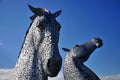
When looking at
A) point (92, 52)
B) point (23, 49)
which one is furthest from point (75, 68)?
point (23, 49)

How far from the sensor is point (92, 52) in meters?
6.86

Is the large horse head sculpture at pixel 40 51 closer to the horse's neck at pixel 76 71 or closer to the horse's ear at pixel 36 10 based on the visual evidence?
the horse's ear at pixel 36 10

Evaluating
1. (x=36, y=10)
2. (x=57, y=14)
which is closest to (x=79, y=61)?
(x=57, y=14)

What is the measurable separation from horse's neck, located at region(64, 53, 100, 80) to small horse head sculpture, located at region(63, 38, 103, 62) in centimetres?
16

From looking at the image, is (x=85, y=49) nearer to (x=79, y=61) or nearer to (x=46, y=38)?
(x=79, y=61)

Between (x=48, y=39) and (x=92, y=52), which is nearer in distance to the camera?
(x=48, y=39)

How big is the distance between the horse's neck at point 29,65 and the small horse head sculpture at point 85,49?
10.7ft

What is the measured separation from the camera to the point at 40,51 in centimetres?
327

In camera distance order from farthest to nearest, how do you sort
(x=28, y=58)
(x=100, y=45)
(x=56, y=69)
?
1. (x=100, y=45)
2. (x=28, y=58)
3. (x=56, y=69)

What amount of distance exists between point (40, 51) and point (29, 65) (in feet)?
0.74

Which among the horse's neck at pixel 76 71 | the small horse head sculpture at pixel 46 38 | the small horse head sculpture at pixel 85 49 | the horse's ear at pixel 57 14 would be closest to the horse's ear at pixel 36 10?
the small horse head sculpture at pixel 46 38

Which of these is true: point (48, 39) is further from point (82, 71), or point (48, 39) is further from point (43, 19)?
point (82, 71)

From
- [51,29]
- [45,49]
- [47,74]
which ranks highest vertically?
[51,29]

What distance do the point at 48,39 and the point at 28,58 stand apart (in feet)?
1.19
